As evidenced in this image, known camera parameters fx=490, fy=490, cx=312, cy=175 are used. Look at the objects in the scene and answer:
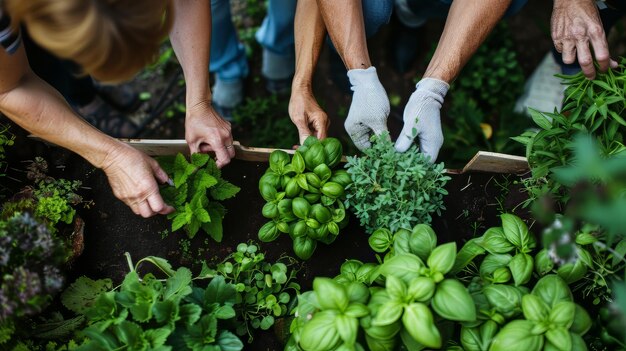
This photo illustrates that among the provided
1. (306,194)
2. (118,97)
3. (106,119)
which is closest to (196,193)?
(306,194)

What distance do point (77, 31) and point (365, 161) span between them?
83 centimetres

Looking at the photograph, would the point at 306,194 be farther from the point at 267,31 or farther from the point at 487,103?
the point at 487,103

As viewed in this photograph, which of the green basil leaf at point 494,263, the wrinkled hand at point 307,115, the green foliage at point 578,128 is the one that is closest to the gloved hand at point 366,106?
the wrinkled hand at point 307,115

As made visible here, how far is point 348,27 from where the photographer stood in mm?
1759

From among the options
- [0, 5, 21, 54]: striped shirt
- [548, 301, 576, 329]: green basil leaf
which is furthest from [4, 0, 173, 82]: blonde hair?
[548, 301, 576, 329]: green basil leaf

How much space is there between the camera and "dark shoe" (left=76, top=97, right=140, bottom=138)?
2615mm

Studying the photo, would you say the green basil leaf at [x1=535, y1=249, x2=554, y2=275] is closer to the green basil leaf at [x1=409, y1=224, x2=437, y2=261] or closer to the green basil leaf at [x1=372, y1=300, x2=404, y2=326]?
the green basil leaf at [x1=409, y1=224, x2=437, y2=261]

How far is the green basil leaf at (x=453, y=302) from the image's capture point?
3.59ft

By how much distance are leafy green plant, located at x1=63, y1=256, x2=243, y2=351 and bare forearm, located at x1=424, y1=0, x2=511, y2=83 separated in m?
1.04

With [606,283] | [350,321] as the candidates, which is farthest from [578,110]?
[350,321]

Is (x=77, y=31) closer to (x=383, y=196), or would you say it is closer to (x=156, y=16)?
(x=156, y=16)

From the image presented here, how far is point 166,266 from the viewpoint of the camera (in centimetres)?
152

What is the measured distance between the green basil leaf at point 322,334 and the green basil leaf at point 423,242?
273 millimetres

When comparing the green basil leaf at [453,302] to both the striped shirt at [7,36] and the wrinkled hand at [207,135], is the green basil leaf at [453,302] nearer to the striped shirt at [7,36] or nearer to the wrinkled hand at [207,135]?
the wrinkled hand at [207,135]
